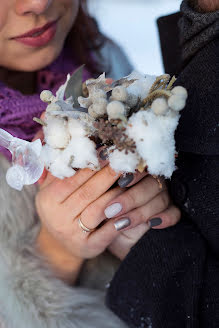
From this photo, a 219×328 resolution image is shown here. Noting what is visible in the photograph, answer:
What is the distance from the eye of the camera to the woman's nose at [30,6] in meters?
0.71

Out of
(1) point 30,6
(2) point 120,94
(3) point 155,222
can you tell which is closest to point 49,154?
(2) point 120,94

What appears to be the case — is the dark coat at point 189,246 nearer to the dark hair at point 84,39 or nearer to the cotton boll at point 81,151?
the cotton boll at point 81,151

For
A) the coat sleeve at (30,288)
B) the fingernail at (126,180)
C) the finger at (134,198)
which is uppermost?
the fingernail at (126,180)

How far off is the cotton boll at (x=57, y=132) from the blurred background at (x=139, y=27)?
1.43m

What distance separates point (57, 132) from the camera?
467mm

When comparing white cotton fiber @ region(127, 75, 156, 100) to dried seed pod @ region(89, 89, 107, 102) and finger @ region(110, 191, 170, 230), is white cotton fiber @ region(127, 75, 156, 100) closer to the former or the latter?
dried seed pod @ region(89, 89, 107, 102)

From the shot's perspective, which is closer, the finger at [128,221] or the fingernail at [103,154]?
the fingernail at [103,154]

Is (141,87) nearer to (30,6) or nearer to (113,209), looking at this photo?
(113,209)

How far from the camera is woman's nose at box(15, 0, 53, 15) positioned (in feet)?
2.34

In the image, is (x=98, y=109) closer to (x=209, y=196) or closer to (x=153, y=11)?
(x=209, y=196)

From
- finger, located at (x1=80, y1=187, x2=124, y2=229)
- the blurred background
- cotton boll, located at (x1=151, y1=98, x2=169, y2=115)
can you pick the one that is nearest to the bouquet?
cotton boll, located at (x1=151, y1=98, x2=169, y2=115)

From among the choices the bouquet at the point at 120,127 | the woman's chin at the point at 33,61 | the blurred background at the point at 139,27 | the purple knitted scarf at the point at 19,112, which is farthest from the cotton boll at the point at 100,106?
the blurred background at the point at 139,27

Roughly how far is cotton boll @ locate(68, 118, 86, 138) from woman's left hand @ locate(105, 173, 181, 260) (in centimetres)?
15

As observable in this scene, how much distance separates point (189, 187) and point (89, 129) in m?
0.22
